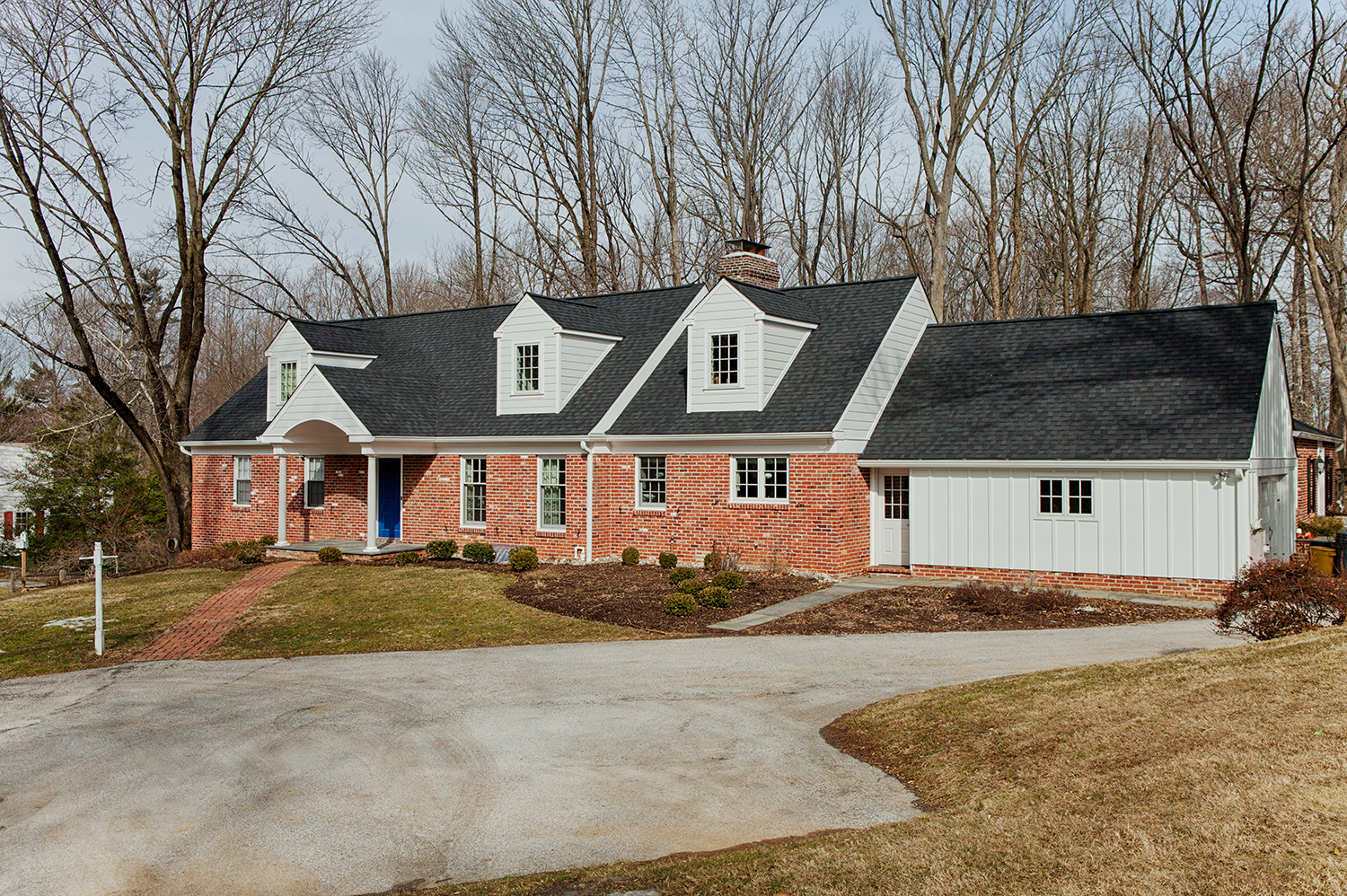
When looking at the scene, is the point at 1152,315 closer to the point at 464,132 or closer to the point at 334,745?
the point at 334,745

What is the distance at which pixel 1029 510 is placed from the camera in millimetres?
19391

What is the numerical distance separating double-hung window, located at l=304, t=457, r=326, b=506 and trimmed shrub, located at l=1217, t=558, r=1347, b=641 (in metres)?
22.0

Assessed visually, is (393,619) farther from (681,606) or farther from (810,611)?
(810,611)

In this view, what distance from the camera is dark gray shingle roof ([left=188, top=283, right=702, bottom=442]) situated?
2466 centimetres

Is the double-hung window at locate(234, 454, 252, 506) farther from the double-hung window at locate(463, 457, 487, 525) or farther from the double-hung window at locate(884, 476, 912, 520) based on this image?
the double-hung window at locate(884, 476, 912, 520)

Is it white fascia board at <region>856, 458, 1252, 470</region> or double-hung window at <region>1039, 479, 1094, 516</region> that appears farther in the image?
double-hung window at <region>1039, 479, 1094, 516</region>

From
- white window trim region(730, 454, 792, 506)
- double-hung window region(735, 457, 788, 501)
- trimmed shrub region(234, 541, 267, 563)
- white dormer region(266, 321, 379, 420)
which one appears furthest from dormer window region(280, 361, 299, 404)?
double-hung window region(735, 457, 788, 501)

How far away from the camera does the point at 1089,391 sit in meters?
20.0

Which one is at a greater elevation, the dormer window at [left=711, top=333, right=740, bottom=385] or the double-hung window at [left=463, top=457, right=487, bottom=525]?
the dormer window at [left=711, top=333, right=740, bottom=385]

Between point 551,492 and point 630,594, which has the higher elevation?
point 551,492

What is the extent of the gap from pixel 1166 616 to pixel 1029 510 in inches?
142

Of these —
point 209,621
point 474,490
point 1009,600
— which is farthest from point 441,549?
point 1009,600

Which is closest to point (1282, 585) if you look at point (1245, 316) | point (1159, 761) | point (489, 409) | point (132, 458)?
point (1159, 761)

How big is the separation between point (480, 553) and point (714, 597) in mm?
7853
